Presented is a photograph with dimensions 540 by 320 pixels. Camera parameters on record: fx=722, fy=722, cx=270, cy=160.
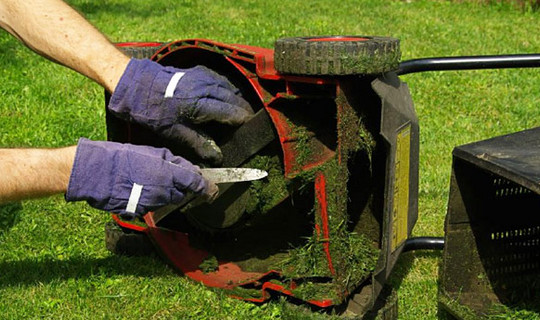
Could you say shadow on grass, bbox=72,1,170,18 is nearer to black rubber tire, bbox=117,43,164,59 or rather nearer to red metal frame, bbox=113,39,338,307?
black rubber tire, bbox=117,43,164,59

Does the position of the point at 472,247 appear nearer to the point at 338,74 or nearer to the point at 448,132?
the point at 338,74

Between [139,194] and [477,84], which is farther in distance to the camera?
[477,84]

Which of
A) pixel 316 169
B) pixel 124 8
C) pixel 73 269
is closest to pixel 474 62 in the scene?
pixel 316 169

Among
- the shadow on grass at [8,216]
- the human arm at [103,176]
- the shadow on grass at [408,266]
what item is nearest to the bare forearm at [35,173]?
the human arm at [103,176]

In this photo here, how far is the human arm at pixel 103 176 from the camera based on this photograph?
8.08 ft

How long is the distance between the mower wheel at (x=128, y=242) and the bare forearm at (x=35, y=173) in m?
0.98

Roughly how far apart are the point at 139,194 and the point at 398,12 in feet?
21.5

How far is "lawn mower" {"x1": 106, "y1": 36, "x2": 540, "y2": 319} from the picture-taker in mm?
2564

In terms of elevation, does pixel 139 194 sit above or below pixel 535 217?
above

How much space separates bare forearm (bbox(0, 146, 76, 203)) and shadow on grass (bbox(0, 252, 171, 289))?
2.66ft

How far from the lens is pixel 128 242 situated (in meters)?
3.53

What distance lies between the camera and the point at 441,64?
311 centimetres

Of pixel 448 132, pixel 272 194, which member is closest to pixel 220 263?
pixel 272 194

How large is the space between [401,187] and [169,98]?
934 millimetres
